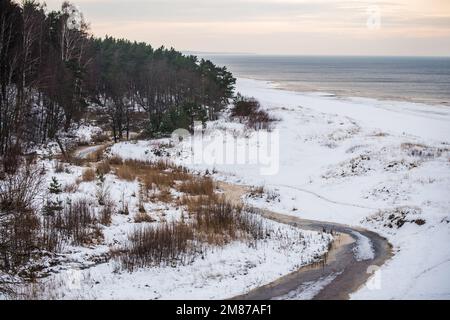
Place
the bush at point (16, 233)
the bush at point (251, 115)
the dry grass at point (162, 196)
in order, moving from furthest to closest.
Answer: the bush at point (251, 115) < the dry grass at point (162, 196) < the bush at point (16, 233)

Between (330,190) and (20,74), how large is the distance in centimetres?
2152

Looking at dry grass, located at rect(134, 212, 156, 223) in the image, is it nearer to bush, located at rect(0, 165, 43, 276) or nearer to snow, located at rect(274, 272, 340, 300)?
bush, located at rect(0, 165, 43, 276)

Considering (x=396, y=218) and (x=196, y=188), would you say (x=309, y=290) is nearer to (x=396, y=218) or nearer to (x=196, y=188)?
(x=396, y=218)

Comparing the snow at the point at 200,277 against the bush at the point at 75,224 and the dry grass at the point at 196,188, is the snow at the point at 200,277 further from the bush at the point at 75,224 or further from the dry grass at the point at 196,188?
the dry grass at the point at 196,188

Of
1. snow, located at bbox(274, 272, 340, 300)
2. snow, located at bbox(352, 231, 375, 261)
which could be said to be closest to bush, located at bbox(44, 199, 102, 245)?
snow, located at bbox(274, 272, 340, 300)

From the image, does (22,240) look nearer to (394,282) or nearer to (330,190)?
(394,282)

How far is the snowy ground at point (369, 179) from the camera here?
1291 cm

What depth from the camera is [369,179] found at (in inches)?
989

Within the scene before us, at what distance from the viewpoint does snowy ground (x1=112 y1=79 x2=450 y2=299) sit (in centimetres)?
1291

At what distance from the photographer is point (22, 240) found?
40.3 ft

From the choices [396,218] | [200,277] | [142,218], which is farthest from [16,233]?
[396,218]

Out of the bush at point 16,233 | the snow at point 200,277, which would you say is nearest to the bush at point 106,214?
the bush at point 16,233
